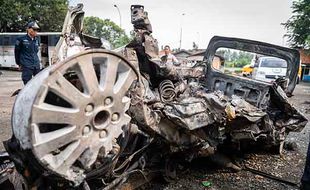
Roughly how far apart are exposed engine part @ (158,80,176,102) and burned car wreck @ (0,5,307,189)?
1cm

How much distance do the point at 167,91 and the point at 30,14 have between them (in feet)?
99.6

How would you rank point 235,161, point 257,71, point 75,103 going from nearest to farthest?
point 75,103
point 235,161
point 257,71

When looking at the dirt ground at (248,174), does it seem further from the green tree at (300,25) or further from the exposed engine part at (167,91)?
the green tree at (300,25)

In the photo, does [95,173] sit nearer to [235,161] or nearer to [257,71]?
[235,161]

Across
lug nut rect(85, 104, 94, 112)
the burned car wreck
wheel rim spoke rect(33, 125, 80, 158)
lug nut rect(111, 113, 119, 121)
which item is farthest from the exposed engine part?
wheel rim spoke rect(33, 125, 80, 158)

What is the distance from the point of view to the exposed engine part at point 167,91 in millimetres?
3508

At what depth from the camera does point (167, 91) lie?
3.56m

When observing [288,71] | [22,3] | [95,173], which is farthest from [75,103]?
[22,3]

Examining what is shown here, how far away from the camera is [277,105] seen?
427 cm

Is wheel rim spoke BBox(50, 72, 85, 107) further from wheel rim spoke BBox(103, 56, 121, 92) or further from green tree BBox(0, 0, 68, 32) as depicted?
green tree BBox(0, 0, 68, 32)

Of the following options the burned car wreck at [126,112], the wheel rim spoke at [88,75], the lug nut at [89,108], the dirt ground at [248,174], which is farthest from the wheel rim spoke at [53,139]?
the dirt ground at [248,174]

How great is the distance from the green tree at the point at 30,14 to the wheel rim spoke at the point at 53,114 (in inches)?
1208

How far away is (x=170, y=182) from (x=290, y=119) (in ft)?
6.37

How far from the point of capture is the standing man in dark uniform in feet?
19.1
